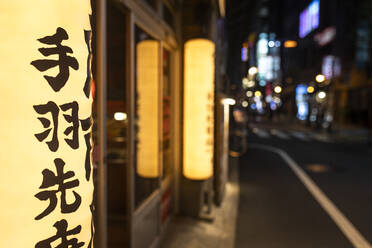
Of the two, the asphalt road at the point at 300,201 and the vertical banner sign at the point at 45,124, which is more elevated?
the vertical banner sign at the point at 45,124

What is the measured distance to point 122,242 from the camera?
6.05 metres

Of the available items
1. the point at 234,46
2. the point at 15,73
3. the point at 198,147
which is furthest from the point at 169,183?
the point at 234,46

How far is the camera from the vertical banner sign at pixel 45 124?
132cm

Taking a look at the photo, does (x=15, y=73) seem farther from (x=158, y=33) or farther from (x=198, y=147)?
(x=198, y=147)

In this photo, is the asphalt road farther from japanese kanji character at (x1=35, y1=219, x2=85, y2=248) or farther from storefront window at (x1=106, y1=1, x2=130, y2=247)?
japanese kanji character at (x1=35, y1=219, x2=85, y2=248)

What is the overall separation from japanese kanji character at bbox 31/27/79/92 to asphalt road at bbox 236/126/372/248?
5.89 m

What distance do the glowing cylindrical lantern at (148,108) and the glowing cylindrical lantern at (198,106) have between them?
77 centimetres

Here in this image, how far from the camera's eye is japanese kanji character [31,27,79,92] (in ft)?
4.84

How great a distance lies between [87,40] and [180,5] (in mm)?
6127

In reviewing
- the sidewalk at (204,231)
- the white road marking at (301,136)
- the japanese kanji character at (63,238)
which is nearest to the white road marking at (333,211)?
the sidewalk at (204,231)

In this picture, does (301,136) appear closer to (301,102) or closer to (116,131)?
(116,131)

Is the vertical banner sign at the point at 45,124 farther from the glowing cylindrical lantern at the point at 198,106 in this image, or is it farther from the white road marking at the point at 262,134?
the white road marking at the point at 262,134

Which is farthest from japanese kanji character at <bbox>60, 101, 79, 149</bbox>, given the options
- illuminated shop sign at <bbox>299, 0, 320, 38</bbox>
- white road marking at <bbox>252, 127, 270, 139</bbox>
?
illuminated shop sign at <bbox>299, 0, 320, 38</bbox>

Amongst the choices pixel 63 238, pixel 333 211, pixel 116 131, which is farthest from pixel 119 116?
pixel 333 211
